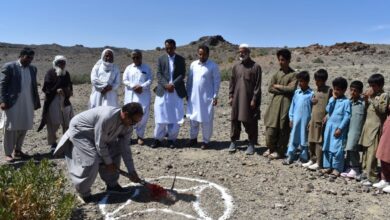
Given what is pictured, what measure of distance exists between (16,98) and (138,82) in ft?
6.86

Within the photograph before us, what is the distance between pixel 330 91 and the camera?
20.6ft

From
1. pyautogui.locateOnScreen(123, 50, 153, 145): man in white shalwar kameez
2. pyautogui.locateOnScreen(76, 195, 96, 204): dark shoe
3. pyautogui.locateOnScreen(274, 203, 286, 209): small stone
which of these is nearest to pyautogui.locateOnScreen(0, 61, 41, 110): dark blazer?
pyautogui.locateOnScreen(123, 50, 153, 145): man in white shalwar kameez

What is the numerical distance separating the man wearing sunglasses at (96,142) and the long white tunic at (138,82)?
272 cm

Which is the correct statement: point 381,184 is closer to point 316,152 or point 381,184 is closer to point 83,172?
point 316,152

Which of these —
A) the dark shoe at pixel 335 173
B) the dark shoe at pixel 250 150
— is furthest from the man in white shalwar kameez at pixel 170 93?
the dark shoe at pixel 335 173

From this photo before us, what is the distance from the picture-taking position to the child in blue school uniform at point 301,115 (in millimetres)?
6441

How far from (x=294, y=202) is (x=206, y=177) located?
140 centimetres

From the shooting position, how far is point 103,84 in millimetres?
7586

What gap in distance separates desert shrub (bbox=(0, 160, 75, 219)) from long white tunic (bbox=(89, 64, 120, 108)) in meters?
3.31

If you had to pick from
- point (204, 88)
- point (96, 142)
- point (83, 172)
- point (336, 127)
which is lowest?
point (83, 172)

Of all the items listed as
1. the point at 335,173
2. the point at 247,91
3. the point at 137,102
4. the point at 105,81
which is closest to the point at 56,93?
the point at 105,81

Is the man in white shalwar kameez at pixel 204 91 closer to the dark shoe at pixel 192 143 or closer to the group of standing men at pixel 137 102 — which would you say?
the group of standing men at pixel 137 102

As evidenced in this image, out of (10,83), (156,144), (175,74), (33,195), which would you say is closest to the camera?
(33,195)

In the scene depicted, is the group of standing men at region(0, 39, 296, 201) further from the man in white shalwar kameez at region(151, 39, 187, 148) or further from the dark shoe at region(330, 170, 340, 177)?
the dark shoe at region(330, 170, 340, 177)
